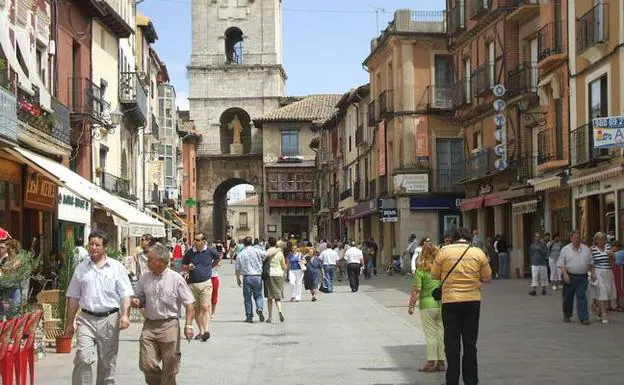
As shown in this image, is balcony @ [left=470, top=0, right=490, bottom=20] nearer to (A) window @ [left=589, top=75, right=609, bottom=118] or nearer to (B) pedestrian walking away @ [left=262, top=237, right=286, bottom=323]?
(A) window @ [left=589, top=75, right=609, bottom=118]

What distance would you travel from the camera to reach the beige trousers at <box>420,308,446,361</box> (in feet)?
41.0

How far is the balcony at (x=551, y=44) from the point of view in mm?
29547

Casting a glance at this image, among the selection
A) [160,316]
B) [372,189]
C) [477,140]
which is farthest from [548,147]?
[160,316]

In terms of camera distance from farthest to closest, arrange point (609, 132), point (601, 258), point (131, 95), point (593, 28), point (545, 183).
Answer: point (131, 95) → point (545, 183) → point (593, 28) → point (609, 132) → point (601, 258)

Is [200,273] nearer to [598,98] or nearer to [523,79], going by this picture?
[598,98]

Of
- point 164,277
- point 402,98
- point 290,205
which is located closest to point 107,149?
point 402,98

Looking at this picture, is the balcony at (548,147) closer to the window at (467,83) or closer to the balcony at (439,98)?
the window at (467,83)

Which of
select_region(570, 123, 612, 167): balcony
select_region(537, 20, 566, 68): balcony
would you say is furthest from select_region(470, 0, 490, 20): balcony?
select_region(570, 123, 612, 167): balcony

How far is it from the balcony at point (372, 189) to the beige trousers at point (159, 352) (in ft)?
138

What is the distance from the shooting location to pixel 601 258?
63.4ft

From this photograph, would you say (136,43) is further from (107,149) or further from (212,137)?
(212,137)

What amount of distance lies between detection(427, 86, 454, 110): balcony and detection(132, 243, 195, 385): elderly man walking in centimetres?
3626

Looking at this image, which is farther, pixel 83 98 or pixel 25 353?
pixel 83 98

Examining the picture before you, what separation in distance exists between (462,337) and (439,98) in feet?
118
